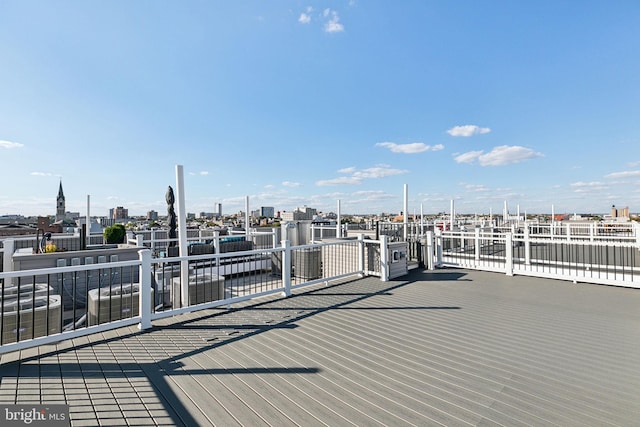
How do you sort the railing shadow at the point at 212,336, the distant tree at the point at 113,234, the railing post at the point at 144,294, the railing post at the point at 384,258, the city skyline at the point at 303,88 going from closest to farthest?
1. the railing shadow at the point at 212,336
2. the railing post at the point at 144,294
3. the railing post at the point at 384,258
4. the city skyline at the point at 303,88
5. the distant tree at the point at 113,234

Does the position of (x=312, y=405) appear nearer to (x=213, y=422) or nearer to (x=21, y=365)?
(x=213, y=422)

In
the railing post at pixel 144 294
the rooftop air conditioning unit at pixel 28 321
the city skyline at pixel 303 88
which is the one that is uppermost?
the city skyline at pixel 303 88

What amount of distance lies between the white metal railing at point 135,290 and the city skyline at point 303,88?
204 cm

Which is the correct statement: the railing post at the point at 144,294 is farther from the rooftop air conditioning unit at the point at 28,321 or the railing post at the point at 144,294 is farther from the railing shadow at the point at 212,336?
the rooftop air conditioning unit at the point at 28,321

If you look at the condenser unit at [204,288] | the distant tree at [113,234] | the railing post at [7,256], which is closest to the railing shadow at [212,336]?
the condenser unit at [204,288]

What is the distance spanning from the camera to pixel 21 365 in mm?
2668

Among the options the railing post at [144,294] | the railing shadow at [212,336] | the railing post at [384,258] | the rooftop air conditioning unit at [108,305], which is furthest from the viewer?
the railing post at [384,258]

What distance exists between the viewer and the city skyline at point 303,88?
348 inches

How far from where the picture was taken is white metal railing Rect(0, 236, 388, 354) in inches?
133

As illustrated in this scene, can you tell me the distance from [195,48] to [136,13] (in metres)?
2.39

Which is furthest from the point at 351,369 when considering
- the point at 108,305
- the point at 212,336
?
the point at 108,305

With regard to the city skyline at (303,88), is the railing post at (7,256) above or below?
below

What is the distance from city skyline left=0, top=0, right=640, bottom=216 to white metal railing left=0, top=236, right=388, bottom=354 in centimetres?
204

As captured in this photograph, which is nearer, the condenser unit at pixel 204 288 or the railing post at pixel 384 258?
the condenser unit at pixel 204 288
